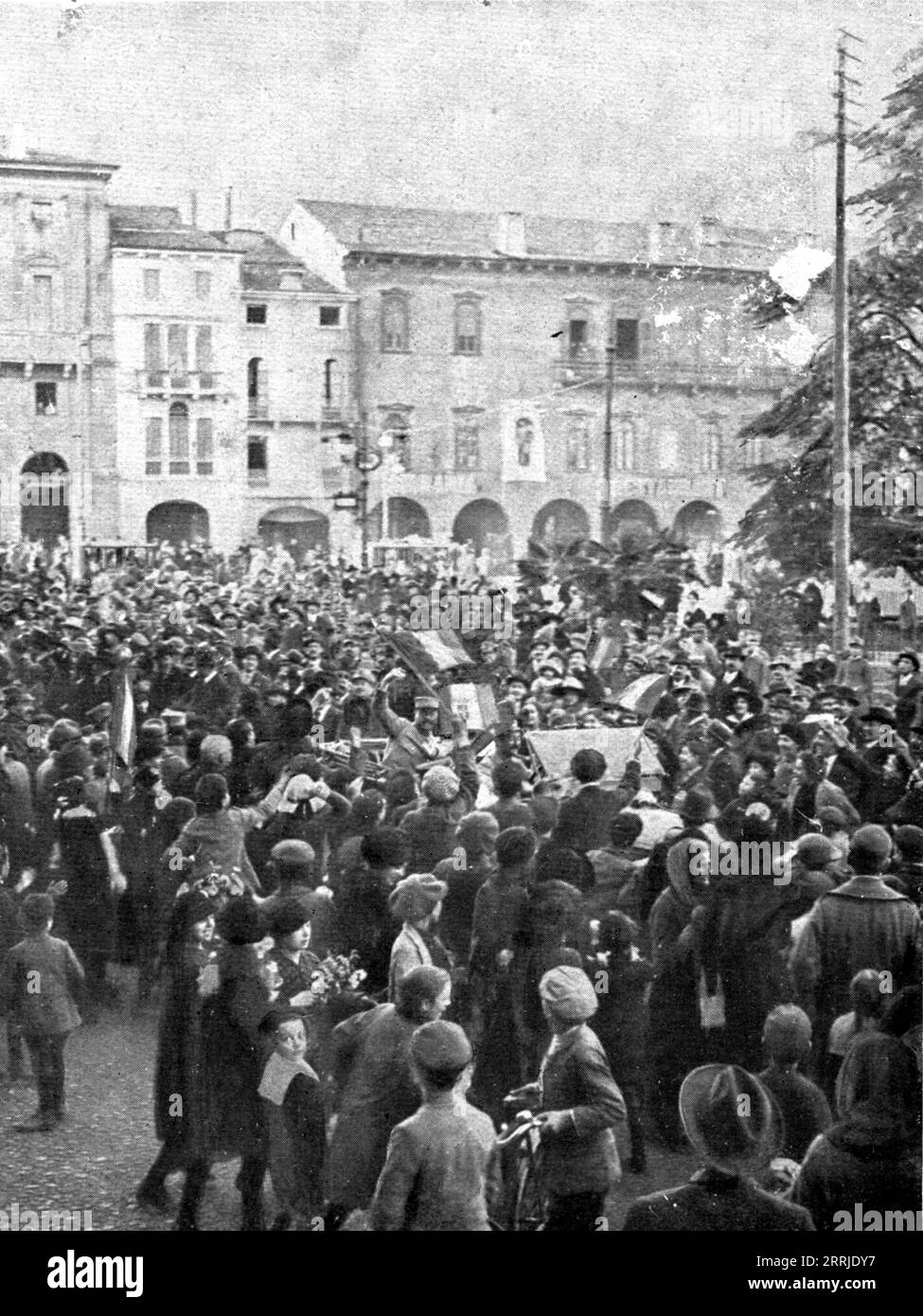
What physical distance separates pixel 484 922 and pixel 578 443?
2.74m

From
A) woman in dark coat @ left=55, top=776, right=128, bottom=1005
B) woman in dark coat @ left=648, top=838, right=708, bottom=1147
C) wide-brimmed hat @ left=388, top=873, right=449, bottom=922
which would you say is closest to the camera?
wide-brimmed hat @ left=388, top=873, right=449, bottom=922

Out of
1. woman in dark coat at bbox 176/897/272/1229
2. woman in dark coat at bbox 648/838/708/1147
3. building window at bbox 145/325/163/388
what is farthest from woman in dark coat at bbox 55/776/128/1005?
woman in dark coat at bbox 648/838/708/1147

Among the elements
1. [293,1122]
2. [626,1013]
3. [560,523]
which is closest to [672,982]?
[626,1013]

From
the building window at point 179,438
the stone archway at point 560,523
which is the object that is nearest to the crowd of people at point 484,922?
the stone archway at point 560,523

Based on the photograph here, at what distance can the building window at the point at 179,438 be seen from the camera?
7.14 meters

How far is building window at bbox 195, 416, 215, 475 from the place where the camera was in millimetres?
7141

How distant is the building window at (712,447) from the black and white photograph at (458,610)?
4 centimetres

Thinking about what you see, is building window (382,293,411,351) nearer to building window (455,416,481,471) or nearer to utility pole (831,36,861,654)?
building window (455,416,481,471)

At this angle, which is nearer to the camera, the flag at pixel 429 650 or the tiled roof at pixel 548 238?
the tiled roof at pixel 548 238

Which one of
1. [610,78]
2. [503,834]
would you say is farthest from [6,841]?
[610,78]

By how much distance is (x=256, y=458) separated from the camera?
724cm

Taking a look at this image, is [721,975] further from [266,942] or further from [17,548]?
[17,548]

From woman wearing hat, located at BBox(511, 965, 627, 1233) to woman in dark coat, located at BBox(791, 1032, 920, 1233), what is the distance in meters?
0.81

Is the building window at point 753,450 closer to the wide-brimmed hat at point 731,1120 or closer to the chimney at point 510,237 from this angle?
the chimney at point 510,237
